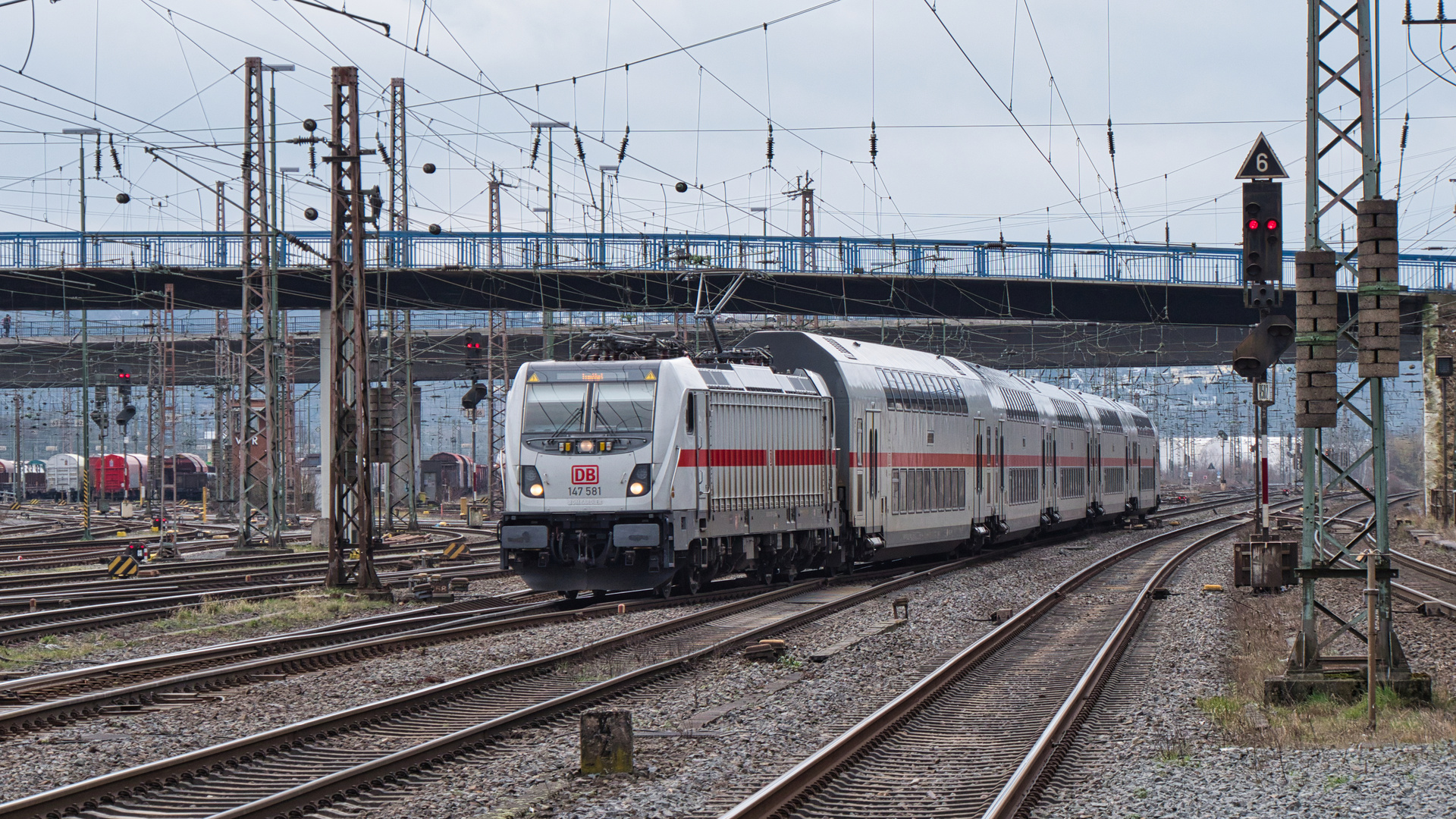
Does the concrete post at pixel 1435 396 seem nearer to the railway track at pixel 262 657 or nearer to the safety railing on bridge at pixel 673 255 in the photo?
the safety railing on bridge at pixel 673 255

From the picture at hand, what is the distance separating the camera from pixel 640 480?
21.2 meters

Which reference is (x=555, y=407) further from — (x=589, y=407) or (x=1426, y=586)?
(x=1426, y=586)

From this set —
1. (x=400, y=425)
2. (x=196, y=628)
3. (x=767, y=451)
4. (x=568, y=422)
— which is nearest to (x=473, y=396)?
(x=400, y=425)

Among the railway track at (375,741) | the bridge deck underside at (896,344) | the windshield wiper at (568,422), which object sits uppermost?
the bridge deck underside at (896,344)

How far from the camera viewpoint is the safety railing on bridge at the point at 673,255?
48688 mm

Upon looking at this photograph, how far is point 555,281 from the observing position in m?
50.9

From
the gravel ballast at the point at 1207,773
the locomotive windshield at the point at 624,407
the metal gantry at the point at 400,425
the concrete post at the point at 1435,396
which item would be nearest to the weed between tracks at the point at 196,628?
the metal gantry at the point at 400,425

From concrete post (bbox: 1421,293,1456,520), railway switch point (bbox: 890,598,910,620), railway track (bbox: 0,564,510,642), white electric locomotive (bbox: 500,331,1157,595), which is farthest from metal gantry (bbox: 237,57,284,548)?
concrete post (bbox: 1421,293,1456,520)

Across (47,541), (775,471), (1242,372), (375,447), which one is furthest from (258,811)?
(47,541)

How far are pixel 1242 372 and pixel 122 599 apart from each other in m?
17.5

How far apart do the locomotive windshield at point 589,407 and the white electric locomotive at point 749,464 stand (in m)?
0.02

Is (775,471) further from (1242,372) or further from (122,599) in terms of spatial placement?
(122,599)

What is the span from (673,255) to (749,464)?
2766 centimetres

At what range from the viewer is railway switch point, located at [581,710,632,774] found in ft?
32.7
